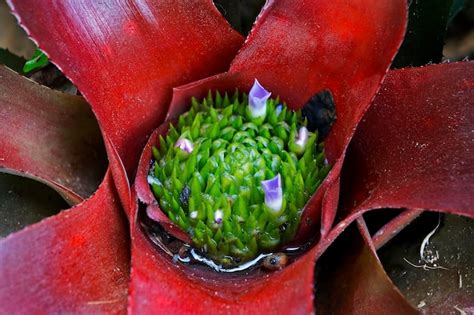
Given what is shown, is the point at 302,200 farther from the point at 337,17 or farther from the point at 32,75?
the point at 32,75

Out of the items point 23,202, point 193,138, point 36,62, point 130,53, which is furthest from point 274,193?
point 36,62

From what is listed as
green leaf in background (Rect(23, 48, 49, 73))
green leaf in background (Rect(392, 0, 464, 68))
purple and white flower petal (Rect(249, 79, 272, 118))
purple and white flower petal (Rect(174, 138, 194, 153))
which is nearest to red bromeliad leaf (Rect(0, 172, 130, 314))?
purple and white flower petal (Rect(174, 138, 194, 153))

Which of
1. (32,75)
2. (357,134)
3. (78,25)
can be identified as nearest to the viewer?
(78,25)

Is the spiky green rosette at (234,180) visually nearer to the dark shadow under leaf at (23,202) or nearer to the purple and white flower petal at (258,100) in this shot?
the purple and white flower petal at (258,100)

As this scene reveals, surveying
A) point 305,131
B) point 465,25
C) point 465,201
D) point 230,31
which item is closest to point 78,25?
point 230,31

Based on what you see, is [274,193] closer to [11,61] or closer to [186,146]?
[186,146]

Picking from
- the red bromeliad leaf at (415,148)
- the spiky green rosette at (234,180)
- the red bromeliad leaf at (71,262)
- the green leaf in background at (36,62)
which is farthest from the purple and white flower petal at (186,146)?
the green leaf in background at (36,62)
